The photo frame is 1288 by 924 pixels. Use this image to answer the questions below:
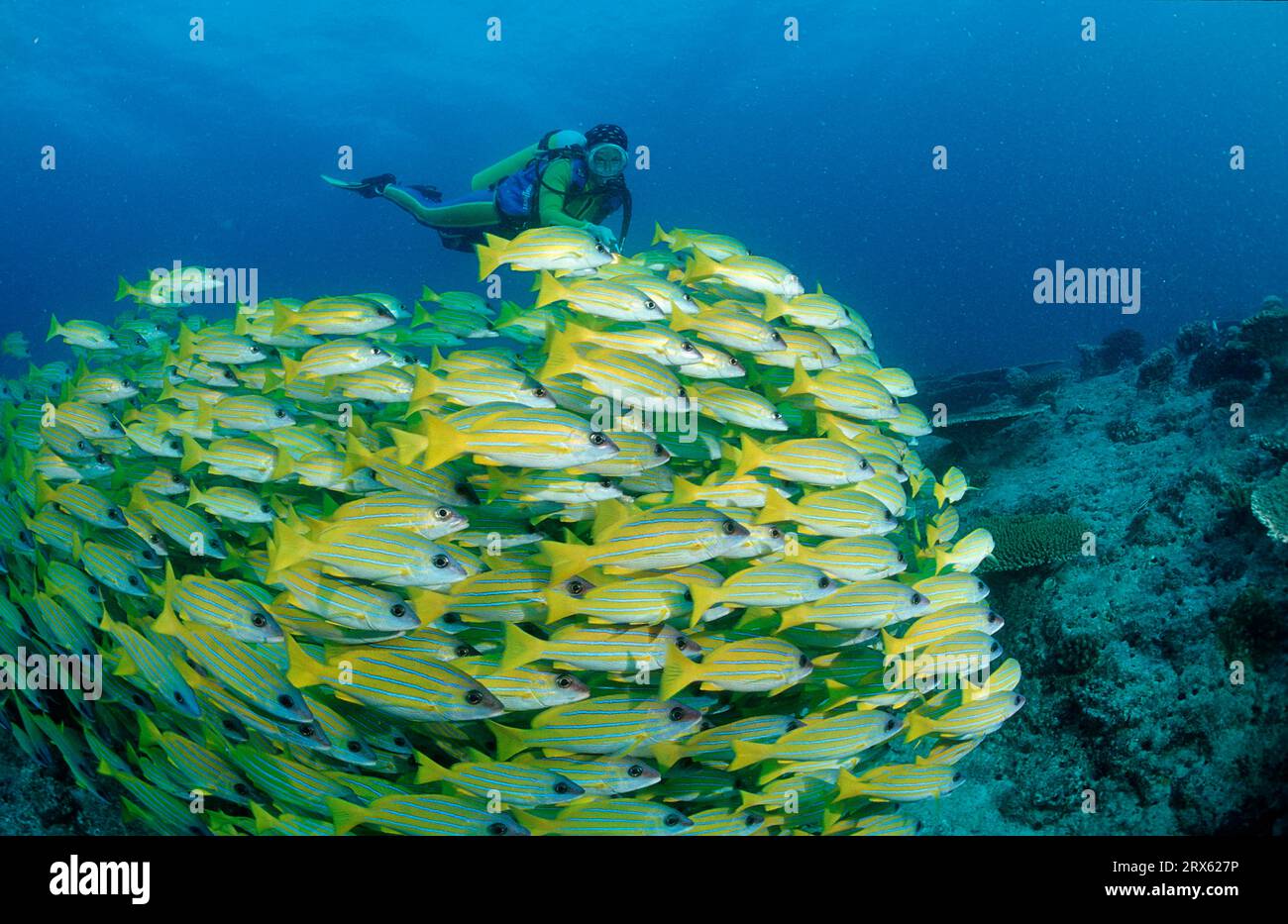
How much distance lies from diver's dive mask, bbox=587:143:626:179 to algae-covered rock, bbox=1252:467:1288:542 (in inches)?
275

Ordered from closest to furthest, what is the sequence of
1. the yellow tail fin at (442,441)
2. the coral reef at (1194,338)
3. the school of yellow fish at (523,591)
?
the school of yellow fish at (523,591) < the yellow tail fin at (442,441) < the coral reef at (1194,338)

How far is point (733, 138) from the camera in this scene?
84.2 meters

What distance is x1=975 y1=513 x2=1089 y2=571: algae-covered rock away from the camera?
5.84 m

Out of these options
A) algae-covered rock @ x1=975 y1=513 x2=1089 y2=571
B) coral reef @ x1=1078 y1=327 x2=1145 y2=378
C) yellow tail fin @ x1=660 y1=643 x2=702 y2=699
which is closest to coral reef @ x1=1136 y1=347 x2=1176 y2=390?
coral reef @ x1=1078 y1=327 x2=1145 y2=378

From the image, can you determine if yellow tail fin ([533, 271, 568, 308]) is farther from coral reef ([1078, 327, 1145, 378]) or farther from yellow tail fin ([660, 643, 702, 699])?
coral reef ([1078, 327, 1145, 378])

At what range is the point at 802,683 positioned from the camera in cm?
337

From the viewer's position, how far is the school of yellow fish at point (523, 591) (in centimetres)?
262

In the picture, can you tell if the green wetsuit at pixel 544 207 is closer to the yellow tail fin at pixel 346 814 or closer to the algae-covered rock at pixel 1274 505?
the yellow tail fin at pixel 346 814

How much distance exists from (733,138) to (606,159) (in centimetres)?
8455

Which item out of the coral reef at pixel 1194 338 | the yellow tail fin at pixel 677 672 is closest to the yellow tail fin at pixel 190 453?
the yellow tail fin at pixel 677 672

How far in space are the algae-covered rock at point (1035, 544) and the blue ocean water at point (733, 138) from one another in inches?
1020

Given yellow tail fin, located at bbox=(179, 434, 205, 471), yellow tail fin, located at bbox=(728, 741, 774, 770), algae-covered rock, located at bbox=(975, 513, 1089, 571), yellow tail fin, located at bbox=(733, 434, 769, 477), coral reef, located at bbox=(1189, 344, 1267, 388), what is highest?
coral reef, located at bbox=(1189, 344, 1267, 388)

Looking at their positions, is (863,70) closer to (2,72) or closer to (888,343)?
(888,343)

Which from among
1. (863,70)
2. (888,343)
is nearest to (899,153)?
(863,70)
